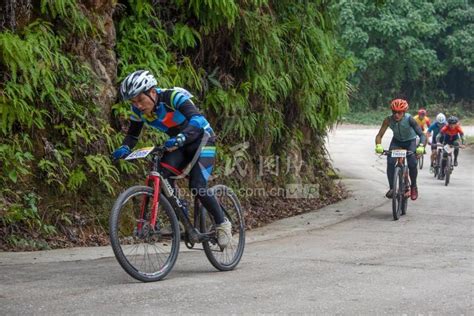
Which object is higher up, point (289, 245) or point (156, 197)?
point (156, 197)

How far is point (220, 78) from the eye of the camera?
1262 cm

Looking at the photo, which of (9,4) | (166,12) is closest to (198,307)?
(9,4)

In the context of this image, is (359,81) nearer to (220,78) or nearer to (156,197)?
(220,78)

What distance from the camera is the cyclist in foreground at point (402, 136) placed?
14.5 metres

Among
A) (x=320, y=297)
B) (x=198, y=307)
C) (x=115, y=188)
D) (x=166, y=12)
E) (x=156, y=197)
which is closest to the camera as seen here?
(x=198, y=307)

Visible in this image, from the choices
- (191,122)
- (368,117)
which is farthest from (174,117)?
(368,117)

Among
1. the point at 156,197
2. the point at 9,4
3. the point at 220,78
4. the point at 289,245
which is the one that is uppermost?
the point at 9,4

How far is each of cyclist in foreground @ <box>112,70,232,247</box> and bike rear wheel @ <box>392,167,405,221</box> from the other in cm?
601

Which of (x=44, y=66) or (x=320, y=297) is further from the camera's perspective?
(x=44, y=66)

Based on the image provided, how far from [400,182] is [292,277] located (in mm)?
6715

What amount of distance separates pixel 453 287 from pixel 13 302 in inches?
155

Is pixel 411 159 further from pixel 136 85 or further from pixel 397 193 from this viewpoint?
pixel 136 85

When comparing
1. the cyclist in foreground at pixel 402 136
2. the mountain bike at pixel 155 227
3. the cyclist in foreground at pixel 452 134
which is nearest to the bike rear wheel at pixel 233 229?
the mountain bike at pixel 155 227

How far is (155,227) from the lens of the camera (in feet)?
25.6
